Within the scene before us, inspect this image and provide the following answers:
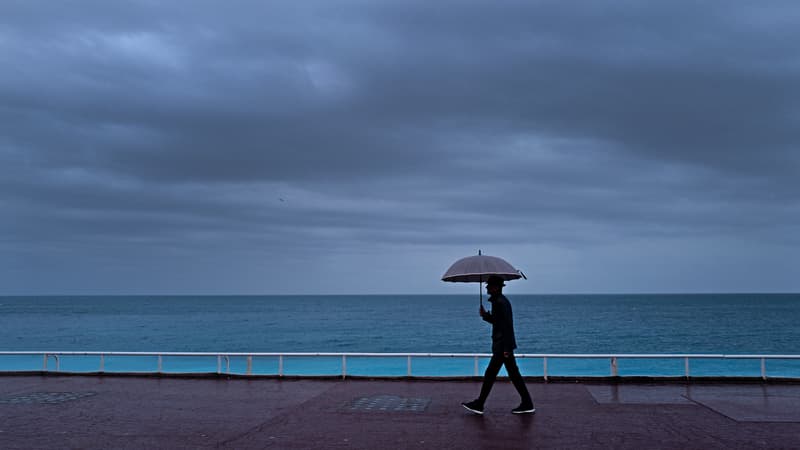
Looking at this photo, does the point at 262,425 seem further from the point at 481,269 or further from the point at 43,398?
the point at 43,398

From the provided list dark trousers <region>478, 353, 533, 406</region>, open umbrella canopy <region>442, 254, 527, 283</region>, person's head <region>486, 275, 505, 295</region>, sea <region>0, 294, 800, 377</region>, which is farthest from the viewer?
sea <region>0, 294, 800, 377</region>

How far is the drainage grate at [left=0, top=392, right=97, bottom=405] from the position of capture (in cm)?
1163

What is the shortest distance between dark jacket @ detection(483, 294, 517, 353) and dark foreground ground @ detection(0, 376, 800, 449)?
988 mm

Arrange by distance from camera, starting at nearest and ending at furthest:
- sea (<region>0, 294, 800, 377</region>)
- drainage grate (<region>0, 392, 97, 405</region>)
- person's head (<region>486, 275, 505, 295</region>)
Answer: person's head (<region>486, 275, 505, 295</region>)
drainage grate (<region>0, 392, 97, 405</region>)
sea (<region>0, 294, 800, 377</region>)

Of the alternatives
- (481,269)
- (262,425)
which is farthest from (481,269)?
(262,425)

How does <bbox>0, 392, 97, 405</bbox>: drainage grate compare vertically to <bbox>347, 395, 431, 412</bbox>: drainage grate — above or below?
above

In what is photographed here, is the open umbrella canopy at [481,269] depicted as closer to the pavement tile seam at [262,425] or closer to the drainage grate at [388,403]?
the drainage grate at [388,403]

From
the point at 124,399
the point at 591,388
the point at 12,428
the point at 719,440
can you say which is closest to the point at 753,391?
the point at 591,388

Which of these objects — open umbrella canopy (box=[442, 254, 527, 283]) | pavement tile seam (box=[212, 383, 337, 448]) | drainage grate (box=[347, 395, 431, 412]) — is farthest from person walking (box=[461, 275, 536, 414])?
pavement tile seam (box=[212, 383, 337, 448])

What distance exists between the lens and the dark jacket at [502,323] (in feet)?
34.6

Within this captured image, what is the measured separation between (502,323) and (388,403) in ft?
7.51

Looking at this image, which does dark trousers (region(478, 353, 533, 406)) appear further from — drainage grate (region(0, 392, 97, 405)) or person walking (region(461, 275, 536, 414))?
drainage grate (region(0, 392, 97, 405))

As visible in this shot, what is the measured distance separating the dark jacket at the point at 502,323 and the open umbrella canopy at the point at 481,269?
418 millimetres

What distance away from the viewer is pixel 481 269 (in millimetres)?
10516
